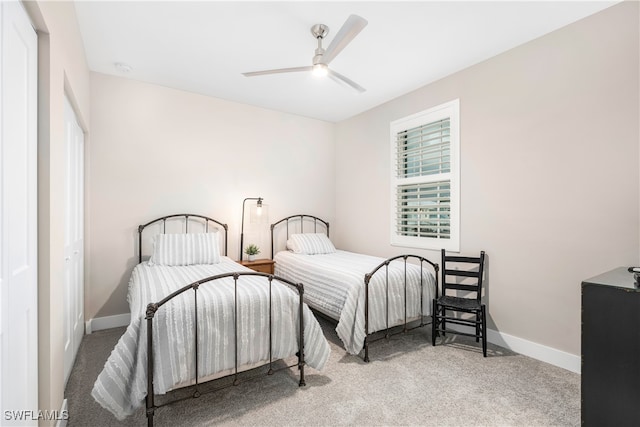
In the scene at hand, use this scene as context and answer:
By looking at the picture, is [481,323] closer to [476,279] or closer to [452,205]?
[476,279]

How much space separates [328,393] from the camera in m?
2.19

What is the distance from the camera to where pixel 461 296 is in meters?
3.28

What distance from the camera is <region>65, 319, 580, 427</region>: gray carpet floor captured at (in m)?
1.91

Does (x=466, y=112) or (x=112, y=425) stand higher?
(x=466, y=112)

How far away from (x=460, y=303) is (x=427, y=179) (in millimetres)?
1492

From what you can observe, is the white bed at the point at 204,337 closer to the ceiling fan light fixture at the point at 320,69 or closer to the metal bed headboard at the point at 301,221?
the ceiling fan light fixture at the point at 320,69

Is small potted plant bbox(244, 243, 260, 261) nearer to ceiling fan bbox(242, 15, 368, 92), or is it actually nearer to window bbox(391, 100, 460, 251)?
window bbox(391, 100, 460, 251)

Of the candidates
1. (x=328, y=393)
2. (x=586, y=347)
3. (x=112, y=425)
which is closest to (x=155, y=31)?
(x=112, y=425)

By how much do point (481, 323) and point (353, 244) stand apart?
2.30m

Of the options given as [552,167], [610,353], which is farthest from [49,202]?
[552,167]

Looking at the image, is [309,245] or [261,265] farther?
[309,245]

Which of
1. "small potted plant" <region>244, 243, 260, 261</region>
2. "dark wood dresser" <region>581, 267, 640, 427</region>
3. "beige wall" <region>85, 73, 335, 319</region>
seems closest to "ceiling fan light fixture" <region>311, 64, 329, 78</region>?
"beige wall" <region>85, 73, 335, 319</region>

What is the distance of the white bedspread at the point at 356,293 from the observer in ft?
8.73

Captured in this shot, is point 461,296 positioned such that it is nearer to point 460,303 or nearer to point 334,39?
point 460,303
